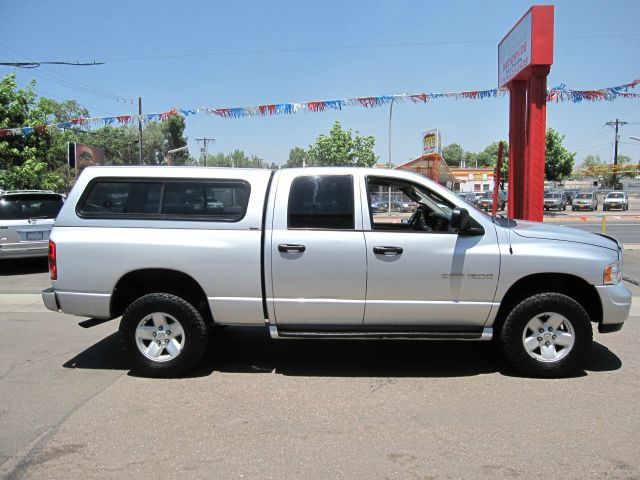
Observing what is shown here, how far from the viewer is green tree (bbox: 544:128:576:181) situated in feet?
135

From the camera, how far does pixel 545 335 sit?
4684 mm

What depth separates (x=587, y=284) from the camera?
4.68 metres

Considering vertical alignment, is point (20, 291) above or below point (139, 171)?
below

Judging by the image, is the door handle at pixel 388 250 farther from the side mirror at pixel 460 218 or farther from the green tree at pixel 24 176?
the green tree at pixel 24 176

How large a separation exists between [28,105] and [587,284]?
64.0 feet

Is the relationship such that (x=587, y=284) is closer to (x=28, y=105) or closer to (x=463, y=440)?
(x=463, y=440)

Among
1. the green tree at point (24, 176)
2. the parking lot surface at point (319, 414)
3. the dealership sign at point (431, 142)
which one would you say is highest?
the dealership sign at point (431, 142)

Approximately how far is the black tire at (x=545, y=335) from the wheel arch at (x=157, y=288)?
9.25 feet

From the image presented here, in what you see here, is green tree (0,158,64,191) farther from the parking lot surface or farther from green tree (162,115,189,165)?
green tree (162,115,189,165)

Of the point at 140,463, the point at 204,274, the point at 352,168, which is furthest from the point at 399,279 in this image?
the point at 140,463

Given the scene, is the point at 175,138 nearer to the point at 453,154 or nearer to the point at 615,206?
the point at 615,206

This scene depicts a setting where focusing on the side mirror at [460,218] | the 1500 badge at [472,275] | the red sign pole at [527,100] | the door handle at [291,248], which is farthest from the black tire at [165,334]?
the red sign pole at [527,100]

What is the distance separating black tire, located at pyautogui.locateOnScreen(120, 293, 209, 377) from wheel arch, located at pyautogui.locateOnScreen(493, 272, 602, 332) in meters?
2.81

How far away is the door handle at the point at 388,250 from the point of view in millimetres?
4539
